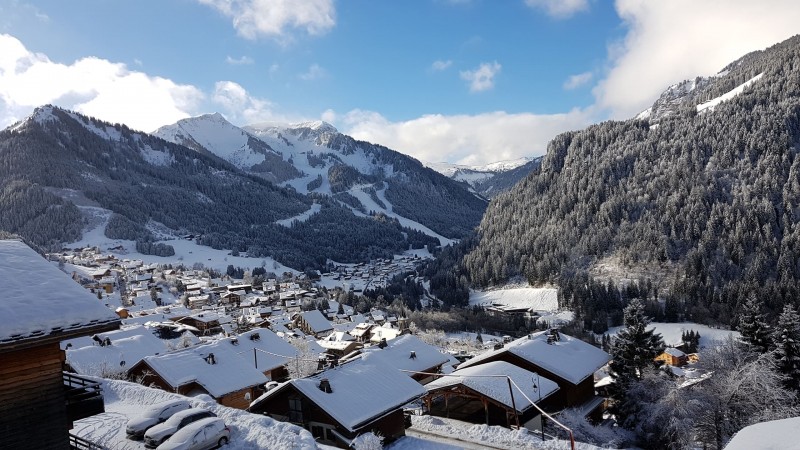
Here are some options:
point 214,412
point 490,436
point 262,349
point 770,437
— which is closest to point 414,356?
point 262,349

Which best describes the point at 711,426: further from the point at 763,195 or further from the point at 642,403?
the point at 763,195

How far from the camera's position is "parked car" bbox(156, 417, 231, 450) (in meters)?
16.1

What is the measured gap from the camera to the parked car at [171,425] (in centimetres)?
1717

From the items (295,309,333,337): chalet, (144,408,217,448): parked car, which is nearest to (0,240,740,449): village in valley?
(144,408,217,448): parked car

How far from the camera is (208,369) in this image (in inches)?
1347

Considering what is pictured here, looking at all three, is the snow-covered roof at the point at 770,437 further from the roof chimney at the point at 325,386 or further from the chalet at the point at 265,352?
the chalet at the point at 265,352

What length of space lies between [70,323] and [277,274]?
182575mm

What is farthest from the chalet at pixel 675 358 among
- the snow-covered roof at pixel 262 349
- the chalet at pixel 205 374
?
the chalet at pixel 205 374

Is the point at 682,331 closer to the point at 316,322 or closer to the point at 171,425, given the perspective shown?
the point at 316,322

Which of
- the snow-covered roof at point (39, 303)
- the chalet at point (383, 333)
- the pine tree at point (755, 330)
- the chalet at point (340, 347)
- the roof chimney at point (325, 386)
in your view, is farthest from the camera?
the chalet at point (383, 333)

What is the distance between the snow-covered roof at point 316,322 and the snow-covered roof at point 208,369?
53.2 m

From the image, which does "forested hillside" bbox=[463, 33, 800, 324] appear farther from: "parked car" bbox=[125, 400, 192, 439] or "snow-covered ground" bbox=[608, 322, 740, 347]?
"parked car" bbox=[125, 400, 192, 439]

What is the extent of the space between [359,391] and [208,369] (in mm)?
14319

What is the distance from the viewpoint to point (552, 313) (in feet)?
406
